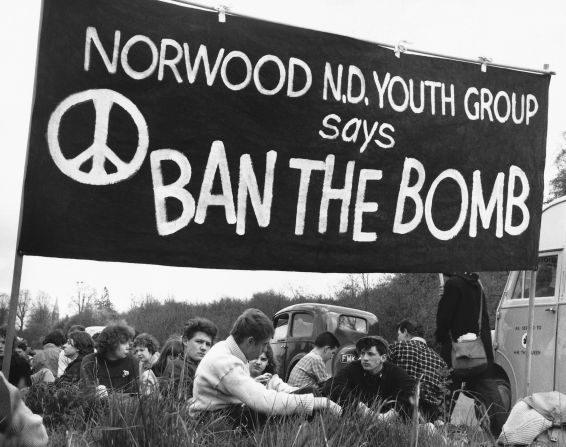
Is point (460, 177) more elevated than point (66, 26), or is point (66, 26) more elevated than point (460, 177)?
point (66, 26)

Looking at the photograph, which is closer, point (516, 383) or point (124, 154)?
point (124, 154)

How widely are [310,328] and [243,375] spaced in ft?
39.0

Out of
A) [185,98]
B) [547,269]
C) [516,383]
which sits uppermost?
[185,98]

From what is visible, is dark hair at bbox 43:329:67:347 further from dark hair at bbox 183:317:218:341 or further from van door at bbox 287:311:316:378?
van door at bbox 287:311:316:378

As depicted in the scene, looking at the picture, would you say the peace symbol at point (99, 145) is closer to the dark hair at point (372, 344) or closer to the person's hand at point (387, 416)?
the person's hand at point (387, 416)

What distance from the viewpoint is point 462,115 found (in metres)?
5.52

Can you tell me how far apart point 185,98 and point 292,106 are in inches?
25.2

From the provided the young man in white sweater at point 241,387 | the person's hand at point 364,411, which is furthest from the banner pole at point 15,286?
the person's hand at point 364,411

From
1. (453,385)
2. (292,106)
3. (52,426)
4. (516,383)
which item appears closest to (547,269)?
(516,383)

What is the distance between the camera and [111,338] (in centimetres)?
650

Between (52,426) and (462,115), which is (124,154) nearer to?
(52,426)

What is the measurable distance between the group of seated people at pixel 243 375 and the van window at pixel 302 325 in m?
6.28

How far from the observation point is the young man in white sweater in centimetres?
417

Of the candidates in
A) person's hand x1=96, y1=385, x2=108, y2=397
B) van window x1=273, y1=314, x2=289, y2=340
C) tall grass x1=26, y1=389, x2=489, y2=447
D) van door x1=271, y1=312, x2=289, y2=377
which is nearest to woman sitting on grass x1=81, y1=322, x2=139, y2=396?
person's hand x1=96, y1=385, x2=108, y2=397
